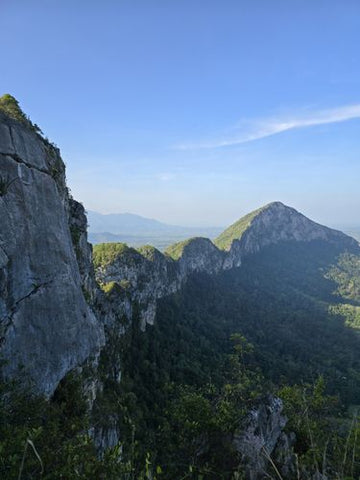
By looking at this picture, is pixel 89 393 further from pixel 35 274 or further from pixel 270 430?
pixel 35 274

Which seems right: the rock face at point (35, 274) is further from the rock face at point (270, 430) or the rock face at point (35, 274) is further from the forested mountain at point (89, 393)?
the rock face at point (270, 430)

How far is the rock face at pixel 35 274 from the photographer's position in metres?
15.4

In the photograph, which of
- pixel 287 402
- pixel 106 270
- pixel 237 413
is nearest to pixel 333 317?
pixel 106 270

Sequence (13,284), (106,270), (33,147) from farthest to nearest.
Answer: (106,270)
(33,147)
(13,284)

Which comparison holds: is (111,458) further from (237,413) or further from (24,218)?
(237,413)

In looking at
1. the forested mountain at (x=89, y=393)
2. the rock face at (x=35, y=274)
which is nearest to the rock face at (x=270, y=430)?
the forested mountain at (x=89, y=393)

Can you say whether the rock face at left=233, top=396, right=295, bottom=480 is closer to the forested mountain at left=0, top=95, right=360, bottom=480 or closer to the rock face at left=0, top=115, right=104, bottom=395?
the forested mountain at left=0, top=95, right=360, bottom=480

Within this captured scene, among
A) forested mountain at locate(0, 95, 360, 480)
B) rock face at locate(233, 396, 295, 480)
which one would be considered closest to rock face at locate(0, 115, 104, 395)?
forested mountain at locate(0, 95, 360, 480)

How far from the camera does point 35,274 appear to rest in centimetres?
1719

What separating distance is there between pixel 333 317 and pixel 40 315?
177 meters

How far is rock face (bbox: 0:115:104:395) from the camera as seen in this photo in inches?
606

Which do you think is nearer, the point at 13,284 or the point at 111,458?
the point at 111,458

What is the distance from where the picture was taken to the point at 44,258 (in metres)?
18.1

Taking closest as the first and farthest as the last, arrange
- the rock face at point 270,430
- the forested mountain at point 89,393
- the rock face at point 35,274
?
the forested mountain at point 89,393 < the rock face at point 35,274 < the rock face at point 270,430
